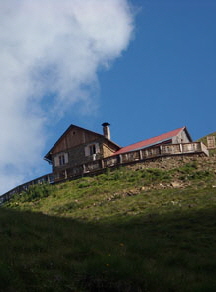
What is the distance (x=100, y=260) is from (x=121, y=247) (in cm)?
232

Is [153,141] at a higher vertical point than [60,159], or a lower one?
lower

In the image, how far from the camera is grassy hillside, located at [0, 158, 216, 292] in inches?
324

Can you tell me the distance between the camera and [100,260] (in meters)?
8.97

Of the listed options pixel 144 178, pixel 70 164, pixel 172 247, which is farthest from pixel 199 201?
pixel 70 164

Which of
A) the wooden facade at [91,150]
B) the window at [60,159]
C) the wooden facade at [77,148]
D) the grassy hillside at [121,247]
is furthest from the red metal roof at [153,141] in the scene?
the grassy hillside at [121,247]

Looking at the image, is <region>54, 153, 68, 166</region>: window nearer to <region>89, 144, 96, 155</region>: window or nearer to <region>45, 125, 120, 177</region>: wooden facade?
<region>45, 125, 120, 177</region>: wooden facade

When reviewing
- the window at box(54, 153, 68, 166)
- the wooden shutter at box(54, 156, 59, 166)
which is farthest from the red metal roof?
the wooden shutter at box(54, 156, 59, 166)

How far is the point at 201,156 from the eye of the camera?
35.1 m

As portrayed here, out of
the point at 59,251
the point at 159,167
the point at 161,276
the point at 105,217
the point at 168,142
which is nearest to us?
the point at 161,276

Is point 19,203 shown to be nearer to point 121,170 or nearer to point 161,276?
point 121,170

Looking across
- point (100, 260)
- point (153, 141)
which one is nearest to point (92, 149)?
point (153, 141)

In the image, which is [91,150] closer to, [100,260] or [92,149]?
[92,149]

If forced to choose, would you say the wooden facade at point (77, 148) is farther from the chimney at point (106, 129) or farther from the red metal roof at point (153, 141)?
the red metal roof at point (153, 141)

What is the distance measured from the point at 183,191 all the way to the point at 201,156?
36.6 ft
